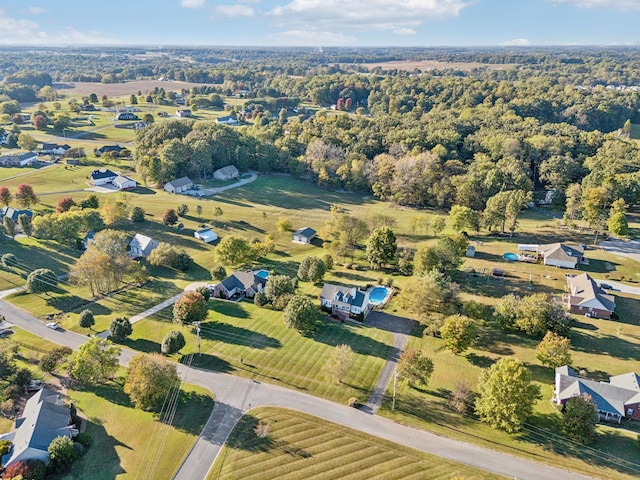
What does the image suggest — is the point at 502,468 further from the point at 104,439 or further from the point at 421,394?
the point at 104,439

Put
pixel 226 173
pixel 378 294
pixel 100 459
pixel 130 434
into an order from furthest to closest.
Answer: pixel 226 173, pixel 378 294, pixel 130 434, pixel 100 459

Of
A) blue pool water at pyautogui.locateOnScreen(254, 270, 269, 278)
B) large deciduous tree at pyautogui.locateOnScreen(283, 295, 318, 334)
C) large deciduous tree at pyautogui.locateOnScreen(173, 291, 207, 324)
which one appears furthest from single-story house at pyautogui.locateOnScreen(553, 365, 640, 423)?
blue pool water at pyautogui.locateOnScreen(254, 270, 269, 278)

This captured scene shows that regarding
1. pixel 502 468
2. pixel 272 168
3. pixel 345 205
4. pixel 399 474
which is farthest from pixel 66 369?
pixel 272 168

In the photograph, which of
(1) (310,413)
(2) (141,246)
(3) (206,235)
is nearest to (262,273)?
(3) (206,235)

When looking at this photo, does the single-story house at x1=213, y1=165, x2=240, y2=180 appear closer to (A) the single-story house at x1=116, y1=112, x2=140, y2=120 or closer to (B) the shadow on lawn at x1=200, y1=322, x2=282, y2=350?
(B) the shadow on lawn at x1=200, y1=322, x2=282, y2=350

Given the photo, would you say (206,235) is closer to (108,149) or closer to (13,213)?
(13,213)

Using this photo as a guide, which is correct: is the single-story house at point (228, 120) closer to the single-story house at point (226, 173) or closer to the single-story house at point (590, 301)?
the single-story house at point (226, 173)
